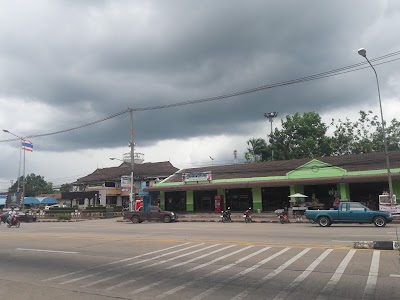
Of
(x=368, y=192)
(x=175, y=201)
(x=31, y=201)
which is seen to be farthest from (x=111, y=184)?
(x=368, y=192)

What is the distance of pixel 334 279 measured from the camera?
811 centimetres

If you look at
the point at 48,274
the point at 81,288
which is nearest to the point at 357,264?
the point at 81,288

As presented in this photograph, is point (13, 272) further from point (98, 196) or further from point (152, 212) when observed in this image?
point (98, 196)

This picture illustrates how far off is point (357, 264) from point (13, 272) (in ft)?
30.0

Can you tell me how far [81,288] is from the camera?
8008mm

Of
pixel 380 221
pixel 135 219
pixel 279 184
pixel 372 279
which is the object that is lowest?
pixel 372 279

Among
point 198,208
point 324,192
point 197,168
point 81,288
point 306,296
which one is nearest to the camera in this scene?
point 306,296

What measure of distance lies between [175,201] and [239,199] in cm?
827

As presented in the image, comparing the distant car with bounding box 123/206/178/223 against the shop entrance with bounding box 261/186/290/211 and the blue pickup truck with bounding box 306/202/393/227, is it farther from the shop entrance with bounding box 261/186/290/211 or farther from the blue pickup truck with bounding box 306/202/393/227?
the blue pickup truck with bounding box 306/202/393/227

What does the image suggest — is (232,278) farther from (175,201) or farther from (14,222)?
(175,201)

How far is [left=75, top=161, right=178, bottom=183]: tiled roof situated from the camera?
61812mm

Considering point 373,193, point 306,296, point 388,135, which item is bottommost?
point 306,296

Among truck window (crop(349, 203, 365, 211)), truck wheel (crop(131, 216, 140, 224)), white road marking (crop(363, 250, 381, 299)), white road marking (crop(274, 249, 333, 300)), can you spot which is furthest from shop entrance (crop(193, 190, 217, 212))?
white road marking (crop(363, 250, 381, 299))

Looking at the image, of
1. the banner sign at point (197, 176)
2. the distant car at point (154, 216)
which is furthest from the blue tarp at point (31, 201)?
the distant car at point (154, 216)
